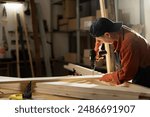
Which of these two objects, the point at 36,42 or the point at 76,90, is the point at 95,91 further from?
the point at 36,42

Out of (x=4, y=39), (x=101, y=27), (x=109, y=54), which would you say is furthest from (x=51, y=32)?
(x=101, y=27)

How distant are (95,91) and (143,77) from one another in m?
0.43

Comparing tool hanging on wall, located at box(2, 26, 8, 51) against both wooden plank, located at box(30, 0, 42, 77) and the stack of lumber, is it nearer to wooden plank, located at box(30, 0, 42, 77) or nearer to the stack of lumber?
wooden plank, located at box(30, 0, 42, 77)

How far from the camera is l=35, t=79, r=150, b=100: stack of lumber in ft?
5.94

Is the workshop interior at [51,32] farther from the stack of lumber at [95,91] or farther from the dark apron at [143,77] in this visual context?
the stack of lumber at [95,91]

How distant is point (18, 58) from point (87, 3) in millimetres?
2188

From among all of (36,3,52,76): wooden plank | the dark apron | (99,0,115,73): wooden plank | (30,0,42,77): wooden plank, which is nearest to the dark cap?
the dark apron

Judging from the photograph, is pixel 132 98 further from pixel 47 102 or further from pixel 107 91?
pixel 47 102

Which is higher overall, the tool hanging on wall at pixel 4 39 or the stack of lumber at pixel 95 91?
the tool hanging on wall at pixel 4 39

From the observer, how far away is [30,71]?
21.1 ft

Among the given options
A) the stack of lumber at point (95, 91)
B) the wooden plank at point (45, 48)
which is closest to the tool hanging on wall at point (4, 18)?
the wooden plank at point (45, 48)

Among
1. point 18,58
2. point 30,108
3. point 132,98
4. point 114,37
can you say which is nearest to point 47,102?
point 30,108

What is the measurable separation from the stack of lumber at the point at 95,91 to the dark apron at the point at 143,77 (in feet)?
0.21

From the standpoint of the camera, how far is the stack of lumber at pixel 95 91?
71.3 inches
